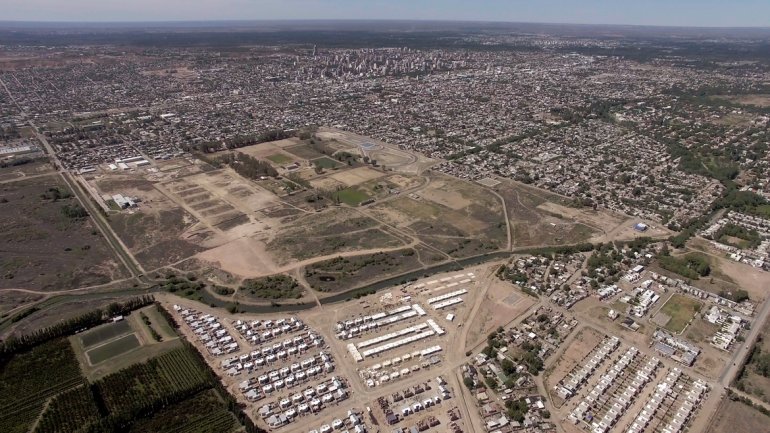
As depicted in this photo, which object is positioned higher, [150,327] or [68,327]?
[68,327]

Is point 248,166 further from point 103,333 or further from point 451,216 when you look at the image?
point 103,333

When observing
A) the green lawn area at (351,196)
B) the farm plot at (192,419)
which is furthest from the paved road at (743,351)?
the green lawn area at (351,196)

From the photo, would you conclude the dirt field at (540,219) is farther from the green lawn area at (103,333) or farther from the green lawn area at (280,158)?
the green lawn area at (103,333)

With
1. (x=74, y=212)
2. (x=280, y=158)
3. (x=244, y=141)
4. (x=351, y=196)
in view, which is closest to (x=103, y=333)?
(x=74, y=212)

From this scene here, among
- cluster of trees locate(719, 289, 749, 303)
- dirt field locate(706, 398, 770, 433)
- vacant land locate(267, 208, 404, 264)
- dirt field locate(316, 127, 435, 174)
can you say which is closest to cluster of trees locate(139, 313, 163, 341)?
vacant land locate(267, 208, 404, 264)

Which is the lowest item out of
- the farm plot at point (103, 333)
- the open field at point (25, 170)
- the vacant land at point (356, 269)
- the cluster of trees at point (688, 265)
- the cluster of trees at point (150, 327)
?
the farm plot at point (103, 333)

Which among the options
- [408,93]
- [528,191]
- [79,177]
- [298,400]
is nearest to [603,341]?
[298,400]

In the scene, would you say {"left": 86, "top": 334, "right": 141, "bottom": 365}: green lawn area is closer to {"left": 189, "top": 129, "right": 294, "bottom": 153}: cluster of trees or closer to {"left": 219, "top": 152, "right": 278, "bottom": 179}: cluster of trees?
{"left": 219, "top": 152, "right": 278, "bottom": 179}: cluster of trees
